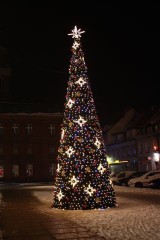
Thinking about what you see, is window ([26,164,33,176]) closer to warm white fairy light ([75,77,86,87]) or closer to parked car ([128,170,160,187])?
parked car ([128,170,160,187])

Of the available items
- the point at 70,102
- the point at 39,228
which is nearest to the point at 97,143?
the point at 70,102

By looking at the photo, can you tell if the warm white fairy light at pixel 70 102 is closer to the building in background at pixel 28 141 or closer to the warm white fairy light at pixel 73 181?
the warm white fairy light at pixel 73 181

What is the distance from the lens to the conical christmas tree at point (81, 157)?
51.1 ft

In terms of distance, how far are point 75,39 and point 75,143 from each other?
475 cm

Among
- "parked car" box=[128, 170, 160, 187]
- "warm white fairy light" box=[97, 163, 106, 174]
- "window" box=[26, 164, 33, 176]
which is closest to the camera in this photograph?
"warm white fairy light" box=[97, 163, 106, 174]

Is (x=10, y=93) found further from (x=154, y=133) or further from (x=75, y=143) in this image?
(x=75, y=143)

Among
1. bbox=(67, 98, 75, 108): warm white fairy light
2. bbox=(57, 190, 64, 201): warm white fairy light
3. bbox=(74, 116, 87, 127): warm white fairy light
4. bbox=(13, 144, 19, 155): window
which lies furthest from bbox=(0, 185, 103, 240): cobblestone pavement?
bbox=(13, 144, 19, 155): window

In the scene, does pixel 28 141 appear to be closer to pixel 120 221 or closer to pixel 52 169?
pixel 52 169

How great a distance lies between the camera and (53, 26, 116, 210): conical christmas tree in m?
15.6

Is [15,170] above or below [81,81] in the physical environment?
below

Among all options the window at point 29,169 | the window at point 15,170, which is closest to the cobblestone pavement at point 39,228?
the window at point 15,170

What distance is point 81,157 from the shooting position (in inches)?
628

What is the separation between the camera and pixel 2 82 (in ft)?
229

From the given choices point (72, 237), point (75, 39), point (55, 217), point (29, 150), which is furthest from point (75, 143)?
point (29, 150)
